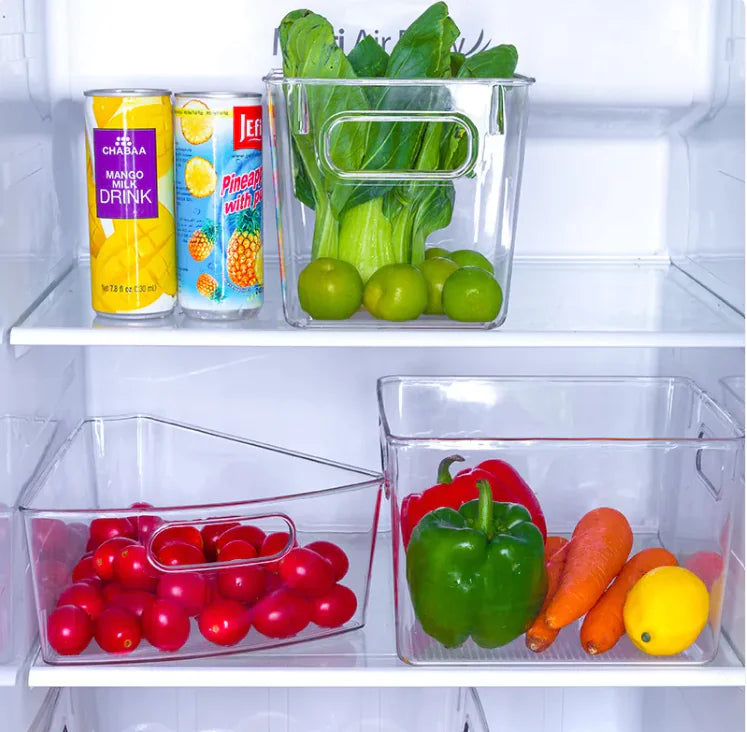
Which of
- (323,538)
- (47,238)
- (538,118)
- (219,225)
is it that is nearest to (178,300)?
(219,225)

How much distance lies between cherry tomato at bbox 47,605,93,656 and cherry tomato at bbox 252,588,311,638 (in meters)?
0.18

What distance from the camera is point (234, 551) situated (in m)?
1.24

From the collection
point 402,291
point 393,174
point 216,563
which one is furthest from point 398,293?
point 216,563

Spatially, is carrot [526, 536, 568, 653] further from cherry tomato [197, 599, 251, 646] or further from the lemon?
cherry tomato [197, 599, 251, 646]

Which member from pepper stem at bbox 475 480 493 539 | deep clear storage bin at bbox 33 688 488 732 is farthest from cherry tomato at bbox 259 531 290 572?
deep clear storage bin at bbox 33 688 488 732

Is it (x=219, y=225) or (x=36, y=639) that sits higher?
(x=219, y=225)

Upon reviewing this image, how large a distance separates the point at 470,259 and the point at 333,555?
374 mm

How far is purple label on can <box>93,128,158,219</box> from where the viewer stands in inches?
45.9

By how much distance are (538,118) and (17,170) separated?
69cm

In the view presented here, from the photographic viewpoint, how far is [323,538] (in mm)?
1347

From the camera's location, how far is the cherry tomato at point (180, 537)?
4.05ft

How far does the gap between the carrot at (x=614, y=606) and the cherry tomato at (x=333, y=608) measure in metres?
0.26

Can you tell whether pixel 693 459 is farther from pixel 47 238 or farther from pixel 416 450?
pixel 47 238

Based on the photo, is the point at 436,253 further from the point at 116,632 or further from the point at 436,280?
the point at 116,632
